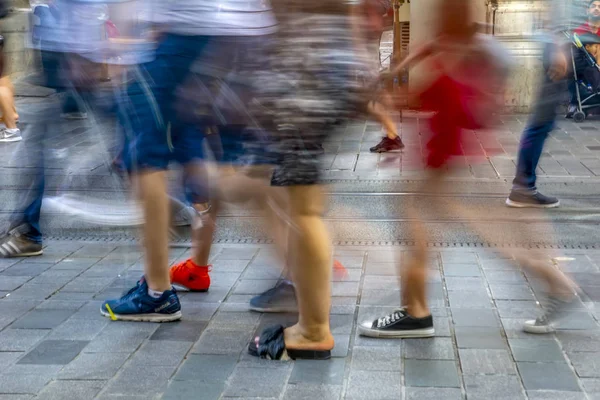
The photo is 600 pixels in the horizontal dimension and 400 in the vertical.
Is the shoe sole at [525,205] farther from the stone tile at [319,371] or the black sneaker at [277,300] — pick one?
the stone tile at [319,371]

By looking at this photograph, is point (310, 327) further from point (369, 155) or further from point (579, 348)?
point (369, 155)

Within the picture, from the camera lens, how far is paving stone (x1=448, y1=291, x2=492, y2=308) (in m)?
4.55

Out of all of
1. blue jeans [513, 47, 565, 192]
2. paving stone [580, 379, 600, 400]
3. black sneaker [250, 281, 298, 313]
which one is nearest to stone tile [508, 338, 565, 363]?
paving stone [580, 379, 600, 400]

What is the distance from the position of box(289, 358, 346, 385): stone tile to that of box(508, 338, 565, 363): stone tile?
0.69 metres

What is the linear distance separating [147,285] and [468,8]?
182cm

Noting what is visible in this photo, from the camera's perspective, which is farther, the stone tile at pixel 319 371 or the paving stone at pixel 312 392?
the stone tile at pixel 319 371

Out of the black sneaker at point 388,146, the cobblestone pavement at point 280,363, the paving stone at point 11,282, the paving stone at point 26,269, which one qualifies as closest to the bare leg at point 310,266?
the cobblestone pavement at point 280,363

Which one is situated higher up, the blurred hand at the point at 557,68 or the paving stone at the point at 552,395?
the blurred hand at the point at 557,68

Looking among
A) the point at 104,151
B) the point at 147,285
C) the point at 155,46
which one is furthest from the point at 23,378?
the point at 104,151

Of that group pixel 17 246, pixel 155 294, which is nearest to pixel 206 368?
pixel 155 294

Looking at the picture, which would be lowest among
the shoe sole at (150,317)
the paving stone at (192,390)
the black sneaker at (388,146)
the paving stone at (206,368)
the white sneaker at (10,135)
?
the black sneaker at (388,146)

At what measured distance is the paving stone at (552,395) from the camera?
344 centimetres

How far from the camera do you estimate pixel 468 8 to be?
3.84m

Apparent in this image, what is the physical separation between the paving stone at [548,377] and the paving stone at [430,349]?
30 cm
